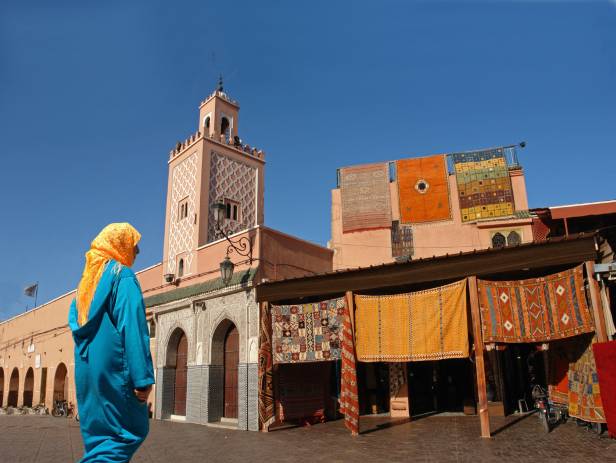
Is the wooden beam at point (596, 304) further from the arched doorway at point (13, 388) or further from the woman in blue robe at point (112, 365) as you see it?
the arched doorway at point (13, 388)

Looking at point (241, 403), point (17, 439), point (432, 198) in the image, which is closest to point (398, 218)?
point (432, 198)

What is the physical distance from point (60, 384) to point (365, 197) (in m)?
16.3

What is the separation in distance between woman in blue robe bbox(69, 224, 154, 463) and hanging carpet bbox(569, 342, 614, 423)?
7.20 m

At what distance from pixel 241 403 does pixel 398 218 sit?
9.17 m

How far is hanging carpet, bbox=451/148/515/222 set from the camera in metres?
16.8

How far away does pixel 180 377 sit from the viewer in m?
14.6

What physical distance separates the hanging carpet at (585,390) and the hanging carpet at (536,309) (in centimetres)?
50

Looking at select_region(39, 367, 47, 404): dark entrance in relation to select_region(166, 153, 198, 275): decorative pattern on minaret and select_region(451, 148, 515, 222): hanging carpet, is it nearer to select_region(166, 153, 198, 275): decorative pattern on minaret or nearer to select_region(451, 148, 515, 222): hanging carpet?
select_region(166, 153, 198, 275): decorative pattern on minaret

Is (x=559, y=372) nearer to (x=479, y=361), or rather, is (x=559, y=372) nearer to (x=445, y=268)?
(x=479, y=361)

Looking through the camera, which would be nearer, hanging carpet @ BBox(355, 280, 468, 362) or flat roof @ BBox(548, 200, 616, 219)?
hanging carpet @ BBox(355, 280, 468, 362)

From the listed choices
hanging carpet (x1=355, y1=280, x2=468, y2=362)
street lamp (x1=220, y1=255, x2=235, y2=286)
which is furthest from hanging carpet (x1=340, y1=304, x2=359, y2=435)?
street lamp (x1=220, y1=255, x2=235, y2=286)

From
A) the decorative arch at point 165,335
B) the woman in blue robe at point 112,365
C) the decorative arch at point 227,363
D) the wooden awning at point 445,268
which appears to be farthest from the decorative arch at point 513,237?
the woman in blue robe at point 112,365

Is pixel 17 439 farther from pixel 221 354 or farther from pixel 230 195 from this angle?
pixel 230 195

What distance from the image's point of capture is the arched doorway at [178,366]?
14.3 metres
